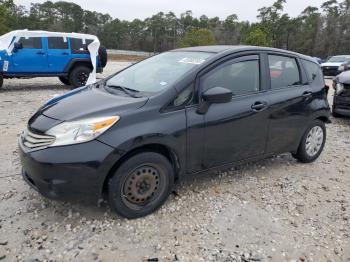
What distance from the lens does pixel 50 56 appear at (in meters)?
11.1

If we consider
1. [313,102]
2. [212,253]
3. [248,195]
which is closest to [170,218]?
[212,253]

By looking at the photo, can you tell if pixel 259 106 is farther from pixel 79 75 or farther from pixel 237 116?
pixel 79 75

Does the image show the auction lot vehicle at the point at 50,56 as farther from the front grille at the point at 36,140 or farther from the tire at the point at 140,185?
the tire at the point at 140,185

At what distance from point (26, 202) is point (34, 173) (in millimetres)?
745

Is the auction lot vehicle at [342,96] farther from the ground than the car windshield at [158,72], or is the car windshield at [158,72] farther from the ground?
the car windshield at [158,72]

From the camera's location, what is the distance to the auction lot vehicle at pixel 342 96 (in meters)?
7.32

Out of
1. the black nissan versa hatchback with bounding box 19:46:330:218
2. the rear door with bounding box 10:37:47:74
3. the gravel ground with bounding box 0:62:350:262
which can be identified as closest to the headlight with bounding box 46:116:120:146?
the black nissan versa hatchback with bounding box 19:46:330:218

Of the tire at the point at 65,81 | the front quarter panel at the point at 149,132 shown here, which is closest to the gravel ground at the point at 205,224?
the front quarter panel at the point at 149,132

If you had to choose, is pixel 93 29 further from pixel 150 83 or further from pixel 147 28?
pixel 150 83

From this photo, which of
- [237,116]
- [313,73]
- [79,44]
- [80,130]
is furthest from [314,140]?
[79,44]

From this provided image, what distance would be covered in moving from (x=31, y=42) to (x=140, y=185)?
9.11 m

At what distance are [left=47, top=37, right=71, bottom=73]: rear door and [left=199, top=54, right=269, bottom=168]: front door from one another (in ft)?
28.1

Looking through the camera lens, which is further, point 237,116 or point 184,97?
point 237,116

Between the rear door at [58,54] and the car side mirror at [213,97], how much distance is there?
8858mm
